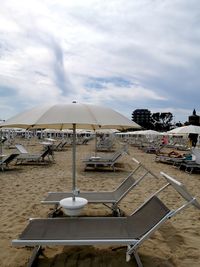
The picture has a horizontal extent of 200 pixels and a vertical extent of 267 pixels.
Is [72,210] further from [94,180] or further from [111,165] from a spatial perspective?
[111,165]

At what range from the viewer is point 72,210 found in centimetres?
454

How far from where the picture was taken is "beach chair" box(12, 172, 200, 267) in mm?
3383

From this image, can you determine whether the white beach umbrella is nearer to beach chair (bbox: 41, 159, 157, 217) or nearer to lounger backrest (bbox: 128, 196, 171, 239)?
lounger backrest (bbox: 128, 196, 171, 239)

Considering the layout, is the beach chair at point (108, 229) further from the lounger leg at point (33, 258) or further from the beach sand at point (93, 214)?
the beach sand at point (93, 214)

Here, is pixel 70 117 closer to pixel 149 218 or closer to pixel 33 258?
pixel 149 218

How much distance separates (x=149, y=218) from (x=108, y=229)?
0.56m

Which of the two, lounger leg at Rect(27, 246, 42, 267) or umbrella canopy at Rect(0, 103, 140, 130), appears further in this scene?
umbrella canopy at Rect(0, 103, 140, 130)

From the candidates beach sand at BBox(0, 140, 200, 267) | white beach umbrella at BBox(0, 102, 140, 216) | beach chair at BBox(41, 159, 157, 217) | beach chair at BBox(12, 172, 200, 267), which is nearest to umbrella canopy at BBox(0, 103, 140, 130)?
white beach umbrella at BBox(0, 102, 140, 216)

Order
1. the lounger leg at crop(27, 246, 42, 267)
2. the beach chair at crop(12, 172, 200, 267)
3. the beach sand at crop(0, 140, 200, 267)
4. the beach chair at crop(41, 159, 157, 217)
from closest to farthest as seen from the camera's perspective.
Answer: the beach chair at crop(12, 172, 200, 267)
the lounger leg at crop(27, 246, 42, 267)
the beach sand at crop(0, 140, 200, 267)
the beach chair at crop(41, 159, 157, 217)

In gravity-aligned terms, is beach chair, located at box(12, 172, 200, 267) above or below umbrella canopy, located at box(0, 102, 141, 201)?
A: below

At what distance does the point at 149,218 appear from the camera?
3912mm

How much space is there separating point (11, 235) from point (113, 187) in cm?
445

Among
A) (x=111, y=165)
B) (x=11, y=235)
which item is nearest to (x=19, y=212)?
(x=11, y=235)

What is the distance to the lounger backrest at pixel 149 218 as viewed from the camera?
11.7 ft
